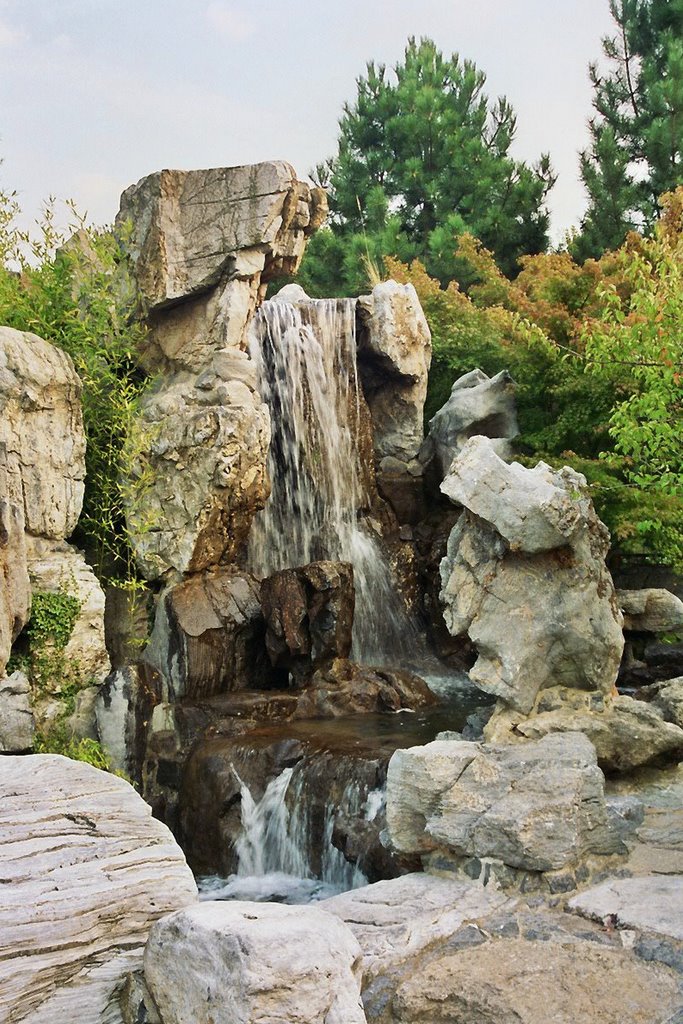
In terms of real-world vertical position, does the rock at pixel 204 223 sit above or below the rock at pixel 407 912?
above

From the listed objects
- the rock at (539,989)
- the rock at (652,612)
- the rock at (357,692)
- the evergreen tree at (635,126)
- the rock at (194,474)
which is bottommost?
the rock at (539,989)

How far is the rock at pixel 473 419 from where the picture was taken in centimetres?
1430

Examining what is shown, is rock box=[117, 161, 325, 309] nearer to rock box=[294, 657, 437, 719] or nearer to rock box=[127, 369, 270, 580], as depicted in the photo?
rock box=[127, 369, 270, 580]

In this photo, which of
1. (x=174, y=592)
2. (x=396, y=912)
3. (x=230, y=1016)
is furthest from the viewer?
(x=174, y=592)

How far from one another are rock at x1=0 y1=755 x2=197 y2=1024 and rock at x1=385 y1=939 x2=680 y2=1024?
1.02 m

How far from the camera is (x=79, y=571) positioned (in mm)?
8984

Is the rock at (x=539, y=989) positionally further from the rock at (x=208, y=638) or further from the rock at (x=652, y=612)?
the rock at (x=652, y=612)

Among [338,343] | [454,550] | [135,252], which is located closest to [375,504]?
[338,343]

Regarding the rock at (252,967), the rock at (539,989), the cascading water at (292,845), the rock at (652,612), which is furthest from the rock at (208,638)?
the rock at (252,967)

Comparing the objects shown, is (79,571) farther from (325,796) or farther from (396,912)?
(396,912)

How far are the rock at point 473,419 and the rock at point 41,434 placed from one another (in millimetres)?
6534

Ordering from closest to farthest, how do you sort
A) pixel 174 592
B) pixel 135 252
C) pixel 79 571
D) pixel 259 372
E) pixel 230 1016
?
1. pixel 230 1016
2. pixel 79 571
3. pixel 174 592
4. pixel 135 252
5. pixel 259 372

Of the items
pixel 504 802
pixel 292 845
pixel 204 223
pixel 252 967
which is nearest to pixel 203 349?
pixel 204 223

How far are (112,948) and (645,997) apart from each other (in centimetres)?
202
